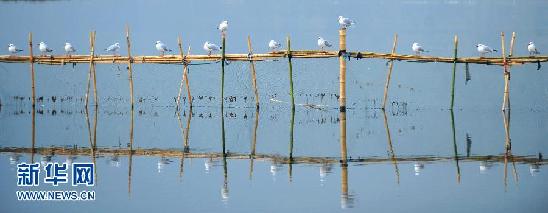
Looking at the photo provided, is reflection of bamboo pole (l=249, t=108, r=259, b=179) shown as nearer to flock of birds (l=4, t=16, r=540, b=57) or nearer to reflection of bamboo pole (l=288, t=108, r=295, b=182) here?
reflection of bamboo pole (l=288, t=108, r=295, b=182)

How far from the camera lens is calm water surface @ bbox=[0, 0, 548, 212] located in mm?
12578

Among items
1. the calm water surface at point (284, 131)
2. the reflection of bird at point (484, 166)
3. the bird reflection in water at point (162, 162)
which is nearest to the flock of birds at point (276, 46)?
the calm water surface at point (284, 131)

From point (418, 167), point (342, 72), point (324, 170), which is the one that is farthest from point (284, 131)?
point (324, 170)

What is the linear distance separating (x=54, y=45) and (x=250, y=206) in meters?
28.3

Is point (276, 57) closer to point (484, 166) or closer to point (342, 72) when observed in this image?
point (342, 72)

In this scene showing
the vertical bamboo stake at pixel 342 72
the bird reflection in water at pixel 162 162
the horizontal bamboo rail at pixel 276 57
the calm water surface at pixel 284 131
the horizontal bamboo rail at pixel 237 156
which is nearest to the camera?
the calm water surface at pixel 284 131

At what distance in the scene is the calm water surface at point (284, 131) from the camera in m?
12.6

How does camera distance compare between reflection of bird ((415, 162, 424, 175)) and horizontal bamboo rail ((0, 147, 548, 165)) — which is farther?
horizontal bamboo rail ((0, 147, 548, 165))

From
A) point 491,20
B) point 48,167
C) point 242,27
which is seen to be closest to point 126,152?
point 48,167

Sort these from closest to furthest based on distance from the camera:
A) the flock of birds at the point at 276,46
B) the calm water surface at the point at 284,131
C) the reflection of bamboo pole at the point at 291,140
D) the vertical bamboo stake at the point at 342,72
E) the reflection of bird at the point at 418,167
A: 1. the calm water surface at the point at 284,131
2. the reflection of bamboo pole at the point at 291,140
3. the reflection of bird at the point at 418,167
4. the vertical bamboo stake at the point at 342,72
5. the flock of birds at the point at 276,46

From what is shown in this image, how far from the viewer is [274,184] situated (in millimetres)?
13242

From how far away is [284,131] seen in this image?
2003 cm

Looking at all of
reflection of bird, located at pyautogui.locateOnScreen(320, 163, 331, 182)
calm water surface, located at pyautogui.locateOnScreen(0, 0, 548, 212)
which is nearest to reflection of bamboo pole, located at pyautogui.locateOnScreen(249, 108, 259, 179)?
calm water surface, located at pyautogui.locateOnScreen(0, 0, 548, 212)

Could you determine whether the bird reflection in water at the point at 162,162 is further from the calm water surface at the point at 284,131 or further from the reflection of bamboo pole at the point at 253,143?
the reflection of bamboo pole at the point at 253,143
